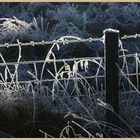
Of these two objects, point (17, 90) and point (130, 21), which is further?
point (130, 21)

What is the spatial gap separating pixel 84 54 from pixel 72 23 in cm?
122

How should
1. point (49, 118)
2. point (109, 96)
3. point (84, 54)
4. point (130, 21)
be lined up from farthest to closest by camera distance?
1. point (130, 21)
2. point (84, 54)
3. point (49, 118)
4. point (109, 96)

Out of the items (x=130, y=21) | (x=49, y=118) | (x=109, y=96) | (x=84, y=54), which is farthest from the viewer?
(x=130, y=21)

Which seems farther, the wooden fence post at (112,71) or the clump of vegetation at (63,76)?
the clump of vegetation at (63,76)

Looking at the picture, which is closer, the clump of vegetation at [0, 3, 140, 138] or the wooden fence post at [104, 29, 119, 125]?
the wooden fence post at [104, 29, 119, 125]

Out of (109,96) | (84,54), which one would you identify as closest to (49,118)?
(109,96)

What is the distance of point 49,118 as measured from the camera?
450 cm

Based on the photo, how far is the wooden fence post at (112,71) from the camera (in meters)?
4.12

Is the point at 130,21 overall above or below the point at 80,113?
above

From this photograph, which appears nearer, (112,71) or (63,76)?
(112,71)

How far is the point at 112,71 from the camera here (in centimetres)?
416

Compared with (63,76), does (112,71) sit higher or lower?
higher

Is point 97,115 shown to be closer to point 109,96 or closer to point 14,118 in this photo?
point 109,96

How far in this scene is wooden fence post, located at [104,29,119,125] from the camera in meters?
4.12
